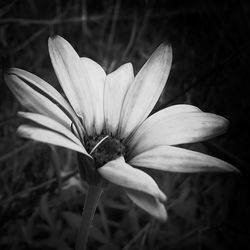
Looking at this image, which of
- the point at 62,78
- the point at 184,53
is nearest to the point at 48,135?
the point at 62,78

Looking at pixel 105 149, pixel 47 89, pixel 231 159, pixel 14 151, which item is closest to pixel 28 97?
pixel 47 89

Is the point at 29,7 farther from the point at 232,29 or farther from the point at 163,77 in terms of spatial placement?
the point at 163,77

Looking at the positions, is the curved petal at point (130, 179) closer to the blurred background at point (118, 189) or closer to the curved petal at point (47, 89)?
the curved petal at point (47, 89)

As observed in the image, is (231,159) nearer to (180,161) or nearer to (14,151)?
(180,161)

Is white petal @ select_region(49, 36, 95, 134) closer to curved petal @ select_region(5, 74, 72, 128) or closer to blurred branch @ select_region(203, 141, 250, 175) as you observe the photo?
curved petal @ select_region(5, 74, 72, 128)

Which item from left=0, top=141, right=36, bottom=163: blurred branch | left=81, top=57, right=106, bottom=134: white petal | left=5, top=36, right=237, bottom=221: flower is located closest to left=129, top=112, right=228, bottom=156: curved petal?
left=5, top=36, right=237, bottom=221: flower
